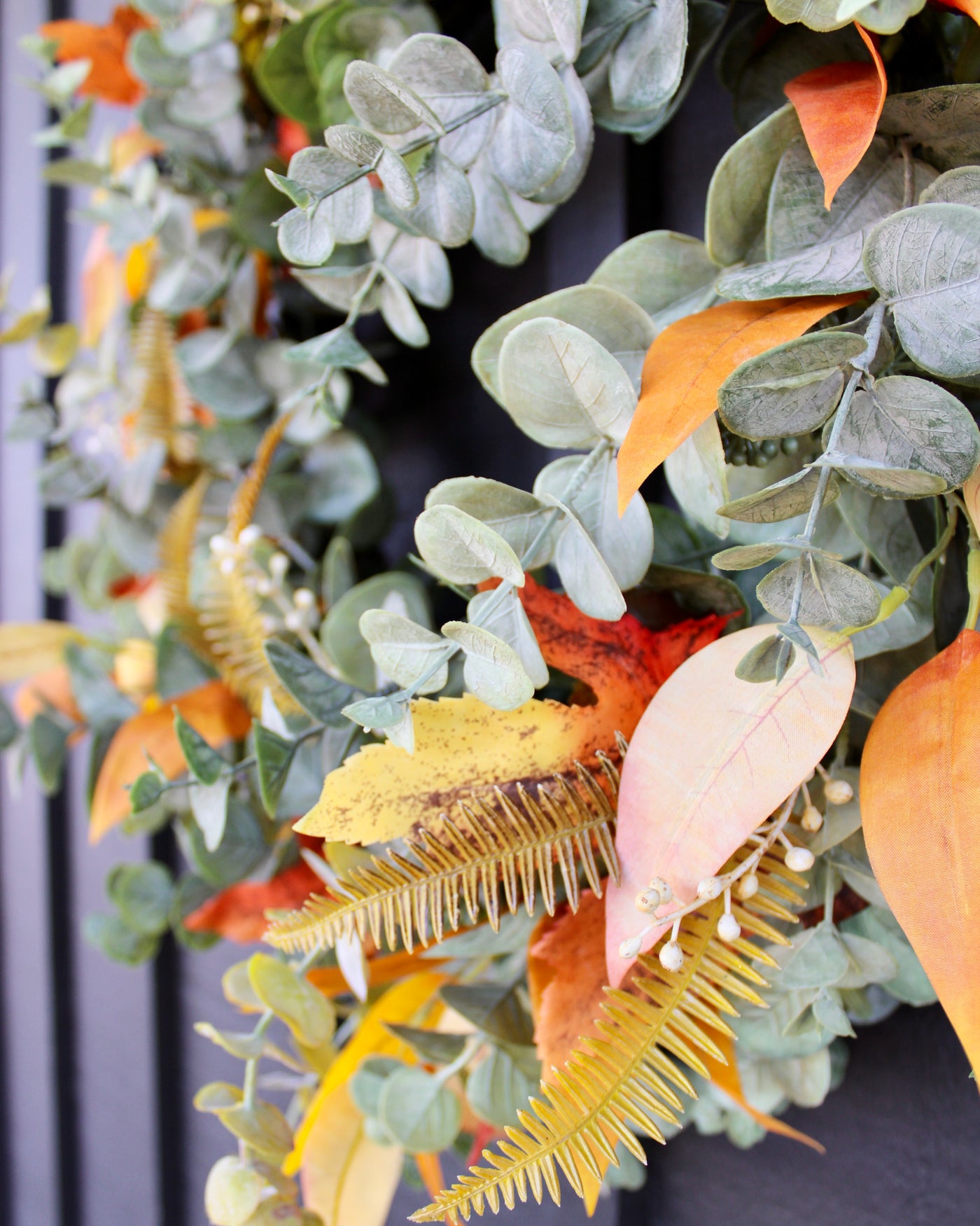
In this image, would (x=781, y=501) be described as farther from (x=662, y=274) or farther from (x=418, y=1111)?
(x=418, y=1111)

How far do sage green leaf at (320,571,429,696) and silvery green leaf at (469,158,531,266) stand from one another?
4.8 inches

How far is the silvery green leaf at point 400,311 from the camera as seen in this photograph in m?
0.27

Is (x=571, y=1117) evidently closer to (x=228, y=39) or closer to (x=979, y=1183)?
(x=979, y=1183)

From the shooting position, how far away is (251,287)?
0.42 metres

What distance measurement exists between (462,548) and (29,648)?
0.36 metres

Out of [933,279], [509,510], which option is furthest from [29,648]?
[933,279]

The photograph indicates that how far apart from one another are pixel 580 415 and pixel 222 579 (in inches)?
7.7

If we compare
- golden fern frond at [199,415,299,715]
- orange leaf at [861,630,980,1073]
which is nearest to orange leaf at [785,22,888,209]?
orange leaf at [861,630,980,1073]

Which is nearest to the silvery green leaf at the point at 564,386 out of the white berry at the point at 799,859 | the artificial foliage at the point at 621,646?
the artificial foliage at the point at 621,646

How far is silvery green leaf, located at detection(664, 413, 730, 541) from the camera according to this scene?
0.20m

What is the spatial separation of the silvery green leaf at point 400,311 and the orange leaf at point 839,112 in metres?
0.12

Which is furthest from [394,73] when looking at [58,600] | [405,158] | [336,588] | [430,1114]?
[58,600]

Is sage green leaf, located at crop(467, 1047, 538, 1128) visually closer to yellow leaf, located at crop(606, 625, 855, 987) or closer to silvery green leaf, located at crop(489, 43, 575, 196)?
yellow leaf, located at crop(606, 625, 855, 987)

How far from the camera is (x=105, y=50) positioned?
457 mm
